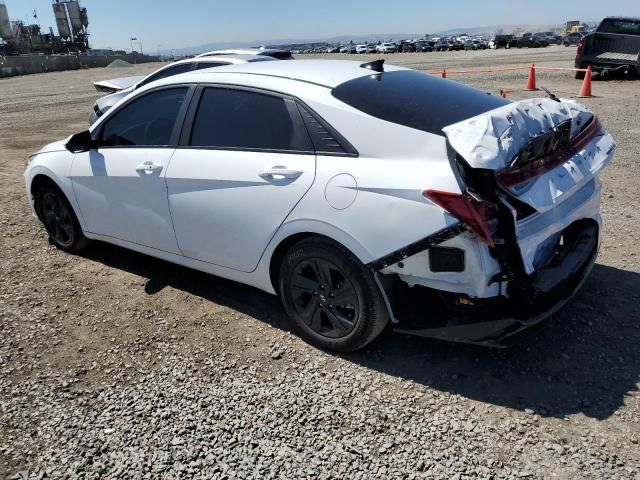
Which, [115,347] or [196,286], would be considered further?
[196,286]

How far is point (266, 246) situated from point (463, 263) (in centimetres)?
127

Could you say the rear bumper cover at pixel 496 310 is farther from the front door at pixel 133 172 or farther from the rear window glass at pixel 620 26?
the rear window glass at pixel 620 26

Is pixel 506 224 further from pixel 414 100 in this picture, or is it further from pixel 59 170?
pixel 59 170

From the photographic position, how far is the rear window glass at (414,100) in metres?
3.04

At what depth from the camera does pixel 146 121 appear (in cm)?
405

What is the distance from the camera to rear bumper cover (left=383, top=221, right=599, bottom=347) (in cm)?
278

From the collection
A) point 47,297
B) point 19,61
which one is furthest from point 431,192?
point 19,61

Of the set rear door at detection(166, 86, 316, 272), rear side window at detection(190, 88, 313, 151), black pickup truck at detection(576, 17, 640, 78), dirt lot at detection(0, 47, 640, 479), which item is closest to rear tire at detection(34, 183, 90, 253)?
dirt lot at detection(0, 47, 640, 479)

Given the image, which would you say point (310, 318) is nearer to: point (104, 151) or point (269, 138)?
point (269, 138)

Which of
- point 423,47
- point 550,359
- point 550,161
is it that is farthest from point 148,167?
point 423,47

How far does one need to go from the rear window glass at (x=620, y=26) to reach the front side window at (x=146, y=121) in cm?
1702

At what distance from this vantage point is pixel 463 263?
105 inches

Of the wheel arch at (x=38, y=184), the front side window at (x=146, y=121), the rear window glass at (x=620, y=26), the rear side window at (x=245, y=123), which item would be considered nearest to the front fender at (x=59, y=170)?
the wheel arch at (x=38, y=184)

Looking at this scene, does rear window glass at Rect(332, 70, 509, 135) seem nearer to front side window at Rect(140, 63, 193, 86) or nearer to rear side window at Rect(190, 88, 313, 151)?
rear side window at Rect(190, 88, 313, 151)
